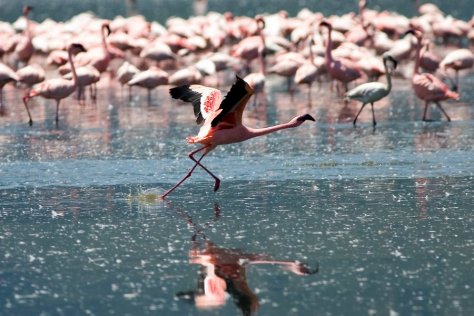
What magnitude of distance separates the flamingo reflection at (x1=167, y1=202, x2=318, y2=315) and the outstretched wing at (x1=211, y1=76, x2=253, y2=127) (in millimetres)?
1105

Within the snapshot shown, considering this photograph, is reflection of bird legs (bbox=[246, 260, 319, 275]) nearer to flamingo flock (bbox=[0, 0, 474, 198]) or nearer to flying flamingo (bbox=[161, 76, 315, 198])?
flamingo flock (bbox=[0, 0, 474, 198])

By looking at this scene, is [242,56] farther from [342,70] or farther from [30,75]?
[30,75]

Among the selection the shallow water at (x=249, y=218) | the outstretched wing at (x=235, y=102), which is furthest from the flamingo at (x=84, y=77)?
the outstretched wing at (x=235, y=102)

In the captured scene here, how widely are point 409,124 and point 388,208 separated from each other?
218 inches

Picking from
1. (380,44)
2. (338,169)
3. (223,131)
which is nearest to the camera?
(223,131)

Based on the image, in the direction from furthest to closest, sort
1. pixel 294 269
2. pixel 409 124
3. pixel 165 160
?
pixel 409 124, pixel 165 160, pixel 294 269

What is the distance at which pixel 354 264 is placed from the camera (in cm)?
696

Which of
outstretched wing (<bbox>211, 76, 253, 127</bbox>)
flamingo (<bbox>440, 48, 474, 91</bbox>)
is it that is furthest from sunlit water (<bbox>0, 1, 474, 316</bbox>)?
flamingo (<bbox>440, 48, 474, 91</bbox>)

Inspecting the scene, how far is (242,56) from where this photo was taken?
21.6 meters

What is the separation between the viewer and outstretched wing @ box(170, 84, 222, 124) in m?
9.53

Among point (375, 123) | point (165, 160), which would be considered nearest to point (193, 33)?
point (375, 123)

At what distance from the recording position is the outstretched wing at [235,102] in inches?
331

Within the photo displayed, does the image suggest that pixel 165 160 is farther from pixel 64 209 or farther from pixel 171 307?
pixel 171 307

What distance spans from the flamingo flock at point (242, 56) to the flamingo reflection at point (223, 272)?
748 cm
